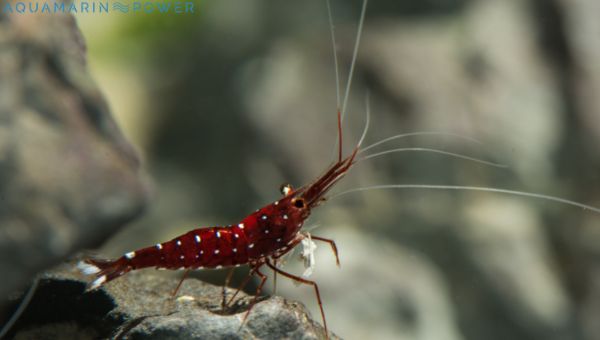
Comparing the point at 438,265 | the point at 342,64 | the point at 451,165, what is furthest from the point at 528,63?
the point at 438,265

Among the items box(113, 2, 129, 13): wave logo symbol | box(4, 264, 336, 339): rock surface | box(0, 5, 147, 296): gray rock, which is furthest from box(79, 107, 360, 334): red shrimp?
box(113, 2, 129, 13): wave logo symbol

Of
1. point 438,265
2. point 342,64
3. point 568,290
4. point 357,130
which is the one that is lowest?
point 568,290

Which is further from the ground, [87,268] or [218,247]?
[87,268]

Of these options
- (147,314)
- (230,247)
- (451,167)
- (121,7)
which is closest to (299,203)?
(230,247)

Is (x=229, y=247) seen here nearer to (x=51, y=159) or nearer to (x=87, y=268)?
(x=87, y=268)

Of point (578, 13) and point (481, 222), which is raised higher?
point (578, 13)

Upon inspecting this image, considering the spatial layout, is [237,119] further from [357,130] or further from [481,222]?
[481,222]
